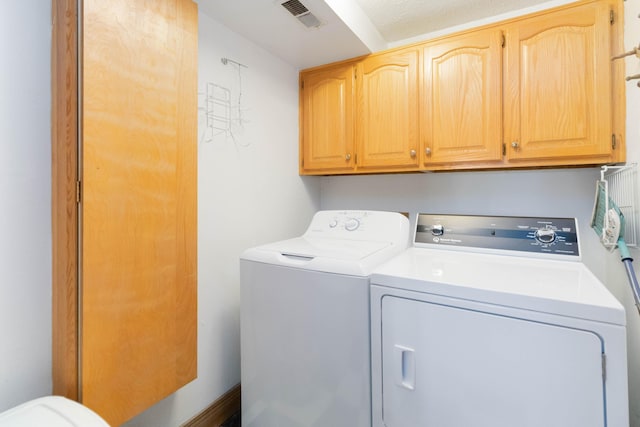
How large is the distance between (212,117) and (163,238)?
760mm

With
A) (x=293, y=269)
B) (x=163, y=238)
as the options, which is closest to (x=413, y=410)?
(x=293, y=269)

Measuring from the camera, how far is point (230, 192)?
5.77 ft

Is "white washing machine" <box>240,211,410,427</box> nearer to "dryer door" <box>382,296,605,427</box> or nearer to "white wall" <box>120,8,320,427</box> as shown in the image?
"dryer door" <box>382,296,605,427</box>

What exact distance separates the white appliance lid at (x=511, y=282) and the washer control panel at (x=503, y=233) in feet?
0.25

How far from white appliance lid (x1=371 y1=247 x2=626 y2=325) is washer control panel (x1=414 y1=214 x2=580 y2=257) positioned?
0.25 feet

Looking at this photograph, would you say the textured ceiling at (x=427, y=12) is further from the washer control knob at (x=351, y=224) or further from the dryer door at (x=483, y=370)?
the dryer door at (x=483, y=370)

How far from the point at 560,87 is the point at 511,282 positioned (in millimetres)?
1158

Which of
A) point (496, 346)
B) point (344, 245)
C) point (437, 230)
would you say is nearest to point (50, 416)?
point (344, 245)

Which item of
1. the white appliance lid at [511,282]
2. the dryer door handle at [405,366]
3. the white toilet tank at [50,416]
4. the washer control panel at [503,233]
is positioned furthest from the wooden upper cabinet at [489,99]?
the white toilet tank at [50,416]

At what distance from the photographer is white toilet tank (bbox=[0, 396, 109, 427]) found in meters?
0.79

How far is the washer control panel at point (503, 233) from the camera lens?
1416 mm

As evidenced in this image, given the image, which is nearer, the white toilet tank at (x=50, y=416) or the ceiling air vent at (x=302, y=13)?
the white toilet tank at (x=50, y=416)

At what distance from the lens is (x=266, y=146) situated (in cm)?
203

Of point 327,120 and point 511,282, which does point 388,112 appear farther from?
point 511,282
